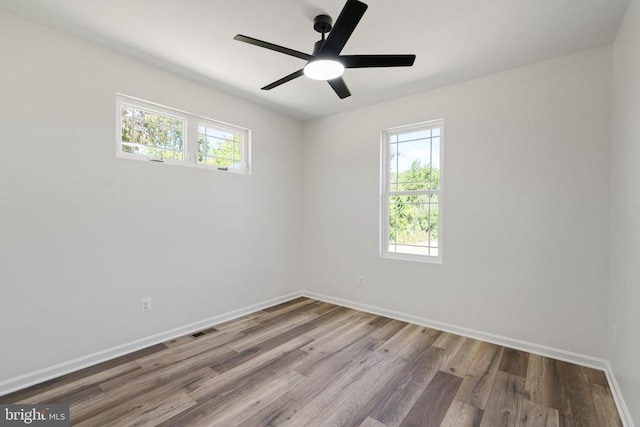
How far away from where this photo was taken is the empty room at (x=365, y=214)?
2.00m

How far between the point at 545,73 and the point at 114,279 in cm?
Answer: 434

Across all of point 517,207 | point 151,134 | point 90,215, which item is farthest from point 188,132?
point 517,207

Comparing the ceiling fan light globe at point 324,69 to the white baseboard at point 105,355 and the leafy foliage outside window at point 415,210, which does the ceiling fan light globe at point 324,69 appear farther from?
the white baseboard at point 105,355

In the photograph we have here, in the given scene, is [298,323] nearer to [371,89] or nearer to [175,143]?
[175,143]

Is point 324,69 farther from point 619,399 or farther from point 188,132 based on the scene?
point 619,399

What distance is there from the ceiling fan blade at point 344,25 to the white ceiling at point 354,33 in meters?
0.41

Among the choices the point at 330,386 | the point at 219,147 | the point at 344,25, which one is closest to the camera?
the point at 344,25

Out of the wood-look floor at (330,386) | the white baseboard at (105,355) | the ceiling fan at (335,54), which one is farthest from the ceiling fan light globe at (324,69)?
the white baseboard at (105,355)

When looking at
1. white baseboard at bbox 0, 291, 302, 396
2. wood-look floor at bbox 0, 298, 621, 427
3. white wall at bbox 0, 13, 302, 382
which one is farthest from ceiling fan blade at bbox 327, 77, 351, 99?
white baseboard at bbox 0, 291, 302, 396

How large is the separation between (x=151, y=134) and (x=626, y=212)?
3952 millimetres

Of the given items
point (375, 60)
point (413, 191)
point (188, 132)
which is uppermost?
point (375, 60)

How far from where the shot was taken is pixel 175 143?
10.3 ft

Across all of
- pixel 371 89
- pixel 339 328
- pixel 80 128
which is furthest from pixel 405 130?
pixel 80 128

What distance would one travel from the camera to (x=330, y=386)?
222cm
